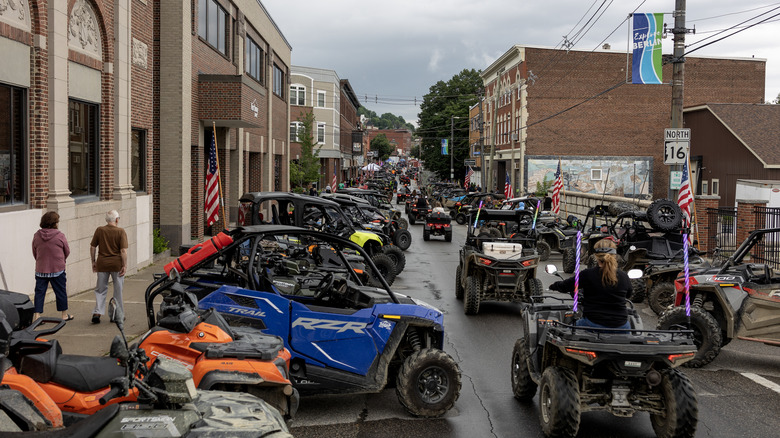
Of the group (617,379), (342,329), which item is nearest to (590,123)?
(617,379)

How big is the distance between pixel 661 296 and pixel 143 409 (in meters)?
11.7

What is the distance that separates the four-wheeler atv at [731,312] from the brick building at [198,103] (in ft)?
49.6

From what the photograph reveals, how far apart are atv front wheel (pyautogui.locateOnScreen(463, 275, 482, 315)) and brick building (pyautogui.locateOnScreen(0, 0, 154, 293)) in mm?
7443

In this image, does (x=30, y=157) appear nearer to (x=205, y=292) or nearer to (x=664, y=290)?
(x=205, y=292)

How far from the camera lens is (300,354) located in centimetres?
703

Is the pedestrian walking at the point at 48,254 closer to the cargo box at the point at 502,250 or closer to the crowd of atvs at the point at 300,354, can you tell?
the crowd of atvs at the point at 300,354

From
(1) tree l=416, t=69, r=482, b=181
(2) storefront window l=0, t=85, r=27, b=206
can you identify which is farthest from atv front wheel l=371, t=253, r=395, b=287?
(1) tree l=416, t=69, r=482, b=181

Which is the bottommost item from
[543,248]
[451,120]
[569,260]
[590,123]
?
[569,260]

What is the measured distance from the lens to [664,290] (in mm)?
→ 13312

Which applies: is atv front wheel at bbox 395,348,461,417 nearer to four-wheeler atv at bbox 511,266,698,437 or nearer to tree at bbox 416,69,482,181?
four-wheeler atv at bbox 511,266,698,437

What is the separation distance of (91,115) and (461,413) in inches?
446

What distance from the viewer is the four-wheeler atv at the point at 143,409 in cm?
340

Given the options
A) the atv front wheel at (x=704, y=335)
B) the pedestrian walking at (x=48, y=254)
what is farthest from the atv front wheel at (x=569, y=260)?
the pedestrian walking at (x=48, y=254)

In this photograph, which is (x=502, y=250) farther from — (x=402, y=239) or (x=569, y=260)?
(x=402, y=239)
